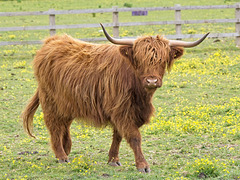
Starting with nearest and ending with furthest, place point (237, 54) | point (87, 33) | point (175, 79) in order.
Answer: point (175, 79)
point (237, 54)
point (87, 33)

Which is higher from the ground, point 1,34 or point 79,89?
point 79,89

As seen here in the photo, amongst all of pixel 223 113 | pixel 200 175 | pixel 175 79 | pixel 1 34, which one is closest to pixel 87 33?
pixel 1 34

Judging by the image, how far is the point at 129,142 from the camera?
17.7 feet

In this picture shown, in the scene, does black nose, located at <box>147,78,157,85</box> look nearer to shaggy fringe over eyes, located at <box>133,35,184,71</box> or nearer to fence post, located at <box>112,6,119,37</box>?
shaggy fringe over eyes, located at <box>133,35,184,71</box>

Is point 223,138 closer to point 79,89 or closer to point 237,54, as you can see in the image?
point 79,89

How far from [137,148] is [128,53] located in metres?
1.11

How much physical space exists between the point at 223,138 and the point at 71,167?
2276 millimetres

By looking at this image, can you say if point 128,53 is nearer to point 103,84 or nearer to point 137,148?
point 103,84

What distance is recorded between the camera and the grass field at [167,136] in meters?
5.33

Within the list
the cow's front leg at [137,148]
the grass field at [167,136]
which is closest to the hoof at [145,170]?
the cow's front leg at [137,148]

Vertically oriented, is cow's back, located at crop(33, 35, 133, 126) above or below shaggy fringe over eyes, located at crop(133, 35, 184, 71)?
below

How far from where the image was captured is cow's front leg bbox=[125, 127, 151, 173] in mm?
5305

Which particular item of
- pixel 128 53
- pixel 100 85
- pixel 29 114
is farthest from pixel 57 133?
pixel 128 53

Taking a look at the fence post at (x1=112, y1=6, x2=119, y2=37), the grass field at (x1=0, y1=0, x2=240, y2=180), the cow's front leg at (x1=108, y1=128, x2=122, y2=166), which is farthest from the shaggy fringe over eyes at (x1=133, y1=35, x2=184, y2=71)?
the fence post at (x1=112, y1=6, x2=119, y2=37)
